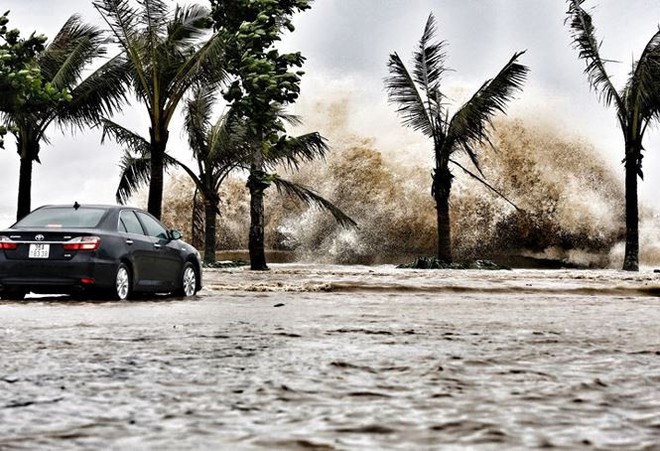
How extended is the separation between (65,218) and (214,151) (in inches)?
488

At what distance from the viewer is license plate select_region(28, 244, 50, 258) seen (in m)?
12.1

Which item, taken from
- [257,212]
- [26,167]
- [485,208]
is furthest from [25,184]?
[485,208]

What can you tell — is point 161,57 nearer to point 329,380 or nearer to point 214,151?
point 214,151

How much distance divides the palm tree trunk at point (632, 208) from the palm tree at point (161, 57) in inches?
Answer: 427

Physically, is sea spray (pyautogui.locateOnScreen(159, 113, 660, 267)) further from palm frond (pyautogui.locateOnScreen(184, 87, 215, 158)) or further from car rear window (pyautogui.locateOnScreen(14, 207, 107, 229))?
car rear window (pyautogui.locateOnScreen(14, 207, 107, 229))

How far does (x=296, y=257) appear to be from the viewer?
38531 mm

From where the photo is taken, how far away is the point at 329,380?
471 cm

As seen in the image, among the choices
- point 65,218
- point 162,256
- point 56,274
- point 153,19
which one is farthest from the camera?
point 153,19

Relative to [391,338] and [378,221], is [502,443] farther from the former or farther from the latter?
[378,221]

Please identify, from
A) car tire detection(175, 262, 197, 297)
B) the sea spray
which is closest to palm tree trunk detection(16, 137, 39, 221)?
the sea spray

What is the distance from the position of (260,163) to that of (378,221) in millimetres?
13568

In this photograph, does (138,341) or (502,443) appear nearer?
(502,443)

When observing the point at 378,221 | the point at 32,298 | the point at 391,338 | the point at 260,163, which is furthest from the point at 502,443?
the point at 378,221

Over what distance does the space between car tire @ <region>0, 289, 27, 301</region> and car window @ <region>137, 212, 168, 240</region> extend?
1.85 meters
